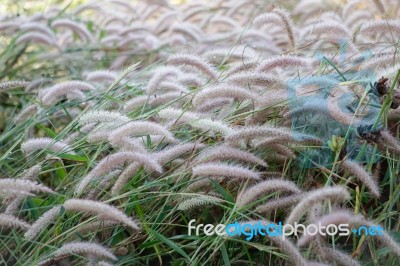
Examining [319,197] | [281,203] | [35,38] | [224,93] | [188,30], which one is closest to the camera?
[319,197]

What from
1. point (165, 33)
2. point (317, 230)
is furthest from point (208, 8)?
point (317, 230)

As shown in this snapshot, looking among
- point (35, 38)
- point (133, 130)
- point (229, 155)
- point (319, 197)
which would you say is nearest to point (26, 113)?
point (35, 38)

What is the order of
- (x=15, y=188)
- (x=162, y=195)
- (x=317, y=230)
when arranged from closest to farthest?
(x=317, y=230), (x=15, y=188), (x=162, y=195)

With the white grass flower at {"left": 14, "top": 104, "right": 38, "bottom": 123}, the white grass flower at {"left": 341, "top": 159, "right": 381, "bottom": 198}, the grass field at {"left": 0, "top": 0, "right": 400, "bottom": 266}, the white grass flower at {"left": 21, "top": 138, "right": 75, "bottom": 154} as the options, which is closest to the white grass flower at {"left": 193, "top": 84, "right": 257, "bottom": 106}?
the grass field at {"left": 0, "top": 0, "right": 400, "bottom": 266}

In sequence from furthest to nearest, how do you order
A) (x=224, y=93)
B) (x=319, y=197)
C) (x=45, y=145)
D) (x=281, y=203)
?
(x=45, y=145) < (x=224, y=93) < (x=281, y=203) < (x=319, y=197)

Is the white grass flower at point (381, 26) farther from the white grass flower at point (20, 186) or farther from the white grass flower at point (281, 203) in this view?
the white grass flower at point (20, 186)

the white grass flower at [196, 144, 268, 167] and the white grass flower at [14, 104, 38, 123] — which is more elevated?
the white grass flower at [196, 144, 268, 167]

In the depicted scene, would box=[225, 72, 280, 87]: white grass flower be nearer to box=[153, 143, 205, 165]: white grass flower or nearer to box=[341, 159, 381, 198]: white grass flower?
box=[153, 143, 205, 165]: white grass flower

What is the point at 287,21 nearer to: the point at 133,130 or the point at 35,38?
the point at 133,130

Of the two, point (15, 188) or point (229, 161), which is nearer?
point (15, 188)

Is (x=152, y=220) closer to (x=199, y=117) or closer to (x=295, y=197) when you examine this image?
(x=199, y=117)

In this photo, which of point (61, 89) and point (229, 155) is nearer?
point (229, 155)
